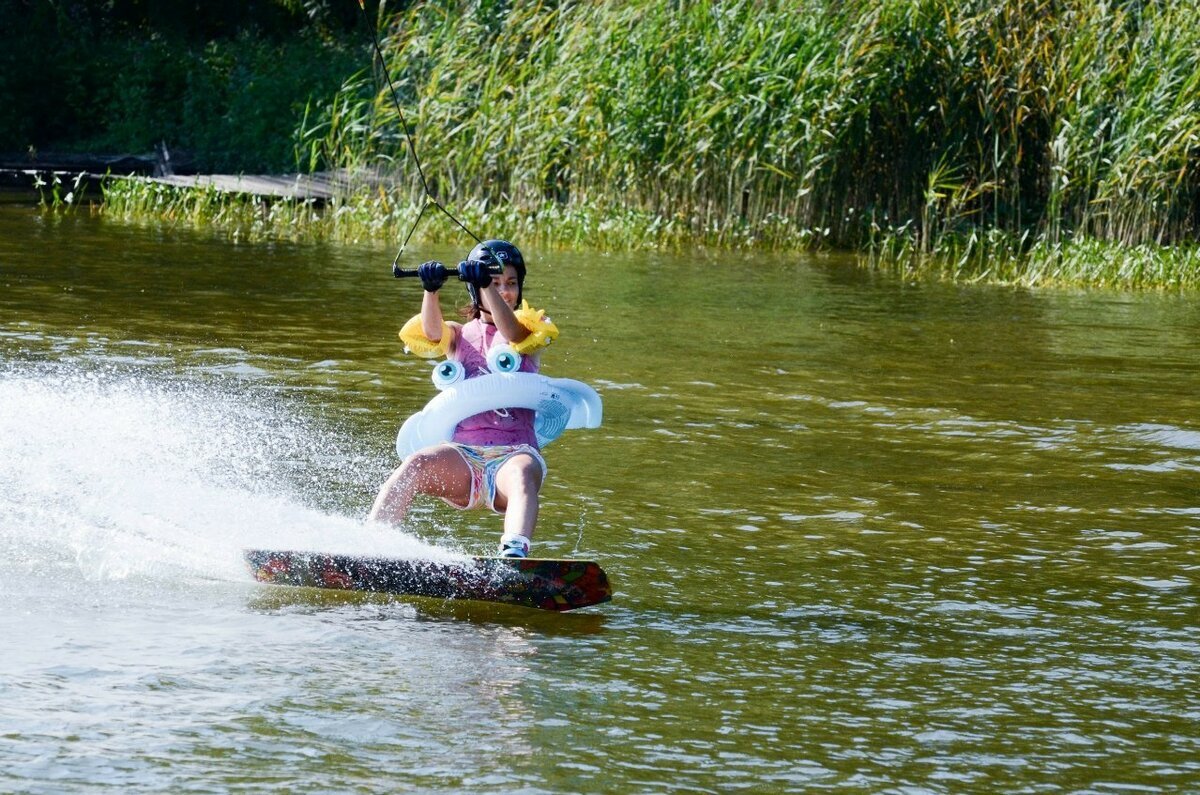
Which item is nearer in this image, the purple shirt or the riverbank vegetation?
the purple shirt

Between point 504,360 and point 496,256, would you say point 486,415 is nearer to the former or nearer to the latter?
point 504,360

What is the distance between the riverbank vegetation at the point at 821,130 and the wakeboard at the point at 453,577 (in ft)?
39.2

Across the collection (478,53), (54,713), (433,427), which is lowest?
(54,713)

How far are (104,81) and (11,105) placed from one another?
2132mm

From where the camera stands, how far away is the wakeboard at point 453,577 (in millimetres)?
5609

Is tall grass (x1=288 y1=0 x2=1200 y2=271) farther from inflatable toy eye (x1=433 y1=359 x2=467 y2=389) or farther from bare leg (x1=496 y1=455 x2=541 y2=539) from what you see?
bare leg (x1=496 y1=455 x2=541 y2=539)

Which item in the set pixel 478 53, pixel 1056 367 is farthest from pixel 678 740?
pixel 478 53

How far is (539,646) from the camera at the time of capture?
17.8ft

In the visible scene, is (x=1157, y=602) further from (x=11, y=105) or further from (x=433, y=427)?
(x=11, y=105)

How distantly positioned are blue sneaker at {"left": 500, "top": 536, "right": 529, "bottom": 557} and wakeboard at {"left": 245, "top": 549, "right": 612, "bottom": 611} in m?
0.12

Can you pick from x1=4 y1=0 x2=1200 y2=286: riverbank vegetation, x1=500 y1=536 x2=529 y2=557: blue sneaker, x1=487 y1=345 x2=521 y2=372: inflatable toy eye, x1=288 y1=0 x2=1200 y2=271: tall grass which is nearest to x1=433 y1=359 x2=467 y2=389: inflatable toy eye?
x1=487 y1=345 x2=521 y2=372: inflatable toy eye

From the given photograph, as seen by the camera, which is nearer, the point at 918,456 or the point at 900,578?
the point at 900,578

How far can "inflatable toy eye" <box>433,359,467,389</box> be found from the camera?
6359mm

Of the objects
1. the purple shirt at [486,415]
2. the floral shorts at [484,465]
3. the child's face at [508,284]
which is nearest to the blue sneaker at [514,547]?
the floral shorts at [484,465]
